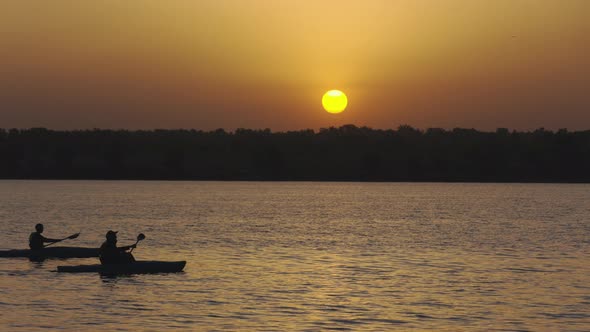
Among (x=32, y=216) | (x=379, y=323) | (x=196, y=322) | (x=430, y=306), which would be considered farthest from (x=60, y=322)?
(x=32, y=216)

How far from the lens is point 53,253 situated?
141ft

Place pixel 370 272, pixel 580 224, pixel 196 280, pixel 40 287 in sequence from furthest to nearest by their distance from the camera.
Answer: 1. pixel 580 224
2. pixel 370 272
3. pixel 196 280
4. pixel 40 287

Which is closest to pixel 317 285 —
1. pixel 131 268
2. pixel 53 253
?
pixel 131 268

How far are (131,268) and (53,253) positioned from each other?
8.34 metres

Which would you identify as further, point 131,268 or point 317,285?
point 131,268

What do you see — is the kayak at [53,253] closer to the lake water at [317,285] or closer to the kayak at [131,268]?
the lake water at [317,285]

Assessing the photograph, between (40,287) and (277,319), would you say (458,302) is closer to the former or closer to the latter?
(277,319)

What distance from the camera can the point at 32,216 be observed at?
8506cm

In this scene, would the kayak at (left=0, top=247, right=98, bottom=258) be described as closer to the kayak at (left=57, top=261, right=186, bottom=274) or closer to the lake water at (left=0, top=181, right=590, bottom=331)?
the lake water at (left=0, top=181, right=590, bottom=331)

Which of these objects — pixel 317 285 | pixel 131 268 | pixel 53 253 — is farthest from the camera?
pixel 53 253

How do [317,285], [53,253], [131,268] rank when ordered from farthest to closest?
1. [53,253]
2. [131,268]
3. [317,285]

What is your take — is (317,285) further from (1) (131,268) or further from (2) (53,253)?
(2) (53,253)

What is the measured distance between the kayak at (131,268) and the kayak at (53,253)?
5775 millimetres

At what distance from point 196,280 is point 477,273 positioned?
1291 centimetres
